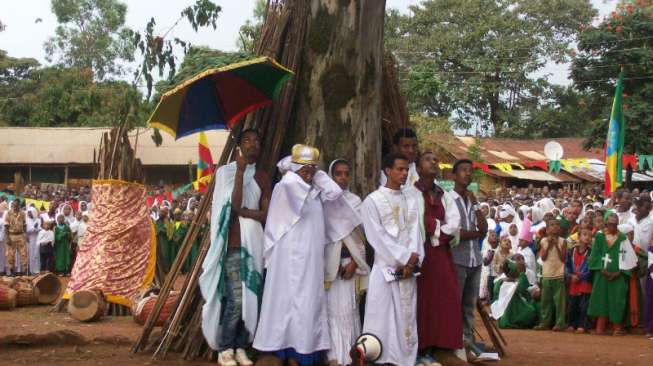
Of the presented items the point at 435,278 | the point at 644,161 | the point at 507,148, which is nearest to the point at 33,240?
the point at 435,278

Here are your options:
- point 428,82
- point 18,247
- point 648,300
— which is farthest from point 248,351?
point 428,82

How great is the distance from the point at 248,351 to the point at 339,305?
811 millimetres

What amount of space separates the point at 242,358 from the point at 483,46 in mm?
38303

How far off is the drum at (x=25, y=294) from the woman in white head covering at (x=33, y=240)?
7.87 meters

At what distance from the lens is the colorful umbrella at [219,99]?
7758 millimetres

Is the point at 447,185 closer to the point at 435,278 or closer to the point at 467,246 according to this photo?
the point at 467,246

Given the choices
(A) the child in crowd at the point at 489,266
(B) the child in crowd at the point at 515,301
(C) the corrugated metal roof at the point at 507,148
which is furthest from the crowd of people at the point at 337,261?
(C) the corrugated metal roof at the point at 507,148

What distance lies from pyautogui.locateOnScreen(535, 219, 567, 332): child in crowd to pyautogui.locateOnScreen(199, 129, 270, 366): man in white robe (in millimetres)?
6362

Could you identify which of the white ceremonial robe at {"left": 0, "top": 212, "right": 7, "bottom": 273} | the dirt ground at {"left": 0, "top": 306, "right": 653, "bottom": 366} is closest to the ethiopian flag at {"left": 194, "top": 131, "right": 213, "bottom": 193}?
the white ceremonial robe at {"left": 0, "top": 212, "right": 7, "bottom": 273}

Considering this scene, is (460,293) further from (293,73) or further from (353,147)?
(293,73)

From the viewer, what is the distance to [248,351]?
7445 millimetres

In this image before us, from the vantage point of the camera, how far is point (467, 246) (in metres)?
7.92

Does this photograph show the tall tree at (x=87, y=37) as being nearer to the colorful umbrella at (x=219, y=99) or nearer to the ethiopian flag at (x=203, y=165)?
the ethiopian flag at (x=203, y=165)

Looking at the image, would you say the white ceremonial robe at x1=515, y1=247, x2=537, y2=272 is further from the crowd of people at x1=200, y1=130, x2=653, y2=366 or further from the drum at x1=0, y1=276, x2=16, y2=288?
the drum at x1=0, y1=276, x2=16, y2=288
